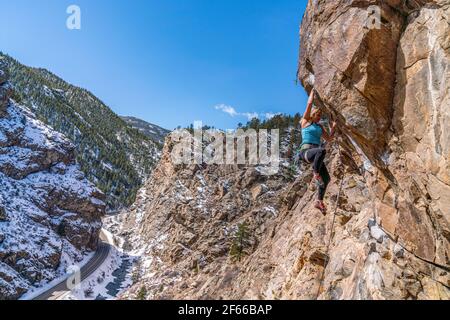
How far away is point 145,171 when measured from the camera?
19788cm

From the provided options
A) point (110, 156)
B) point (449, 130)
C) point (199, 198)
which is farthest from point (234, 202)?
point (110, 156)

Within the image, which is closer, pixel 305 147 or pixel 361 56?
pixel 361 56

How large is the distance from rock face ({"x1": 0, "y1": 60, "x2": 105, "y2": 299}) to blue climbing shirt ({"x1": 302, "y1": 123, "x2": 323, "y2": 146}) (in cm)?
6847

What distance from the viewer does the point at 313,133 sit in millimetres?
12094

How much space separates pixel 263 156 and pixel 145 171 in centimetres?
13571

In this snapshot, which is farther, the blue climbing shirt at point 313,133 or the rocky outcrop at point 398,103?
the blue climbing shirt at point 313,133

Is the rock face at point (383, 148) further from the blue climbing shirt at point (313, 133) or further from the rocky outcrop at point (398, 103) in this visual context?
the blue climbing shirt at point (313, 133)

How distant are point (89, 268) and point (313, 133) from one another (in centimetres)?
7627

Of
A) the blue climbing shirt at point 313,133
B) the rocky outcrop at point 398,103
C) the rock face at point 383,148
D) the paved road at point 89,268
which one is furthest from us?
the paved road at point 89,268

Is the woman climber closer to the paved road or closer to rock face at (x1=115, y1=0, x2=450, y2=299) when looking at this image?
rock face at (x1=115, y1=0, x2=450, y2=299)

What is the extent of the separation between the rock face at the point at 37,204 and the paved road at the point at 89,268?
277cm

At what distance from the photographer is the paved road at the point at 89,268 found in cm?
6259

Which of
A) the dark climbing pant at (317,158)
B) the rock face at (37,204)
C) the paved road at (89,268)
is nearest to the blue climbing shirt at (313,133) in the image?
the dark climbing pant at (317,158)
